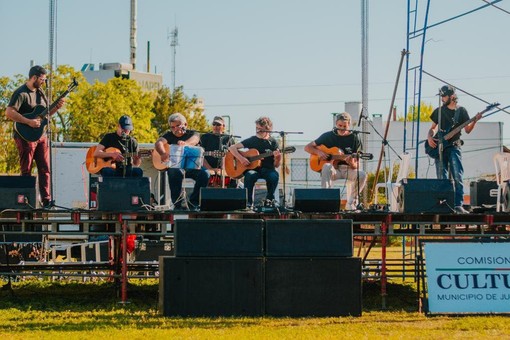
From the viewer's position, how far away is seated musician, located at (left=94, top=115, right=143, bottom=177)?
1268cm

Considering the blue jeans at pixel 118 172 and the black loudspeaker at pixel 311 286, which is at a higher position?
the blue jeans at pixel 118 172

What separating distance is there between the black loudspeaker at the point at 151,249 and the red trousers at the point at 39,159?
3.04 m

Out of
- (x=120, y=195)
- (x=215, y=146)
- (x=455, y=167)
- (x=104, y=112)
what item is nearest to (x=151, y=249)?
(x=215, y=146)

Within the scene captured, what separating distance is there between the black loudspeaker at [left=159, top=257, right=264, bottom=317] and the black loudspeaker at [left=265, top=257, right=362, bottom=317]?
153 millimetres

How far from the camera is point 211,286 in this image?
10281 millimetres

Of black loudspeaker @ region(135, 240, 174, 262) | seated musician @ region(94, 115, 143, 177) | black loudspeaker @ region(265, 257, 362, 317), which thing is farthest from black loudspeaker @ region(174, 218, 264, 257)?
black loudspeaker @ region(135, 240, 174, 262)

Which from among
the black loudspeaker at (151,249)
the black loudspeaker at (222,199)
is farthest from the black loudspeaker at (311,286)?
the black loudspeaker at (151,249)

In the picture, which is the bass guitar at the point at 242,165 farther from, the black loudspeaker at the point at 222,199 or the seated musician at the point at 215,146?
the black loudspeaker at the point at 222,199

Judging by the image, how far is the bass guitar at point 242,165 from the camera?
43.3 feet

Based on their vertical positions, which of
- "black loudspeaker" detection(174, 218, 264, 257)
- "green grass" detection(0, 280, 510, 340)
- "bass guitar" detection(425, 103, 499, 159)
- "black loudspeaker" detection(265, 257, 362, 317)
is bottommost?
"green grass" detection(0, 280, 510, 340)

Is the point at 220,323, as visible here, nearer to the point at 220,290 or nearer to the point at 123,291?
the point at 220,290

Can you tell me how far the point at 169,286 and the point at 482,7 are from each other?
6.15 m

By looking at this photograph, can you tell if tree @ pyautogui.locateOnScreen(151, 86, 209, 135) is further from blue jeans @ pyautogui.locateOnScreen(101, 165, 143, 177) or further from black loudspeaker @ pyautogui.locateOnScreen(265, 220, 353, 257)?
black loudspeaker @ pyautogui.locateOnScreen(265, 220, 353, 257)

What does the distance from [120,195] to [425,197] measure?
145 inches
